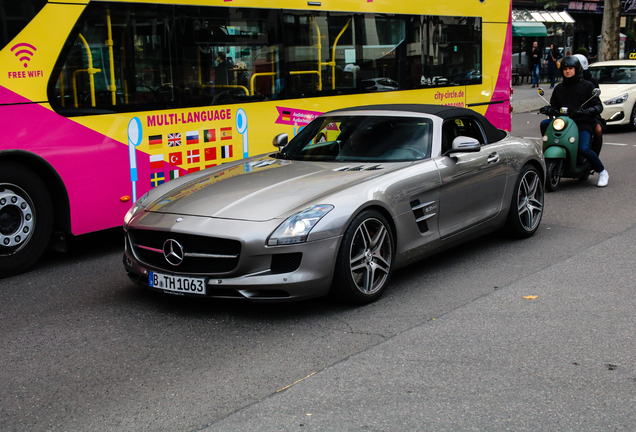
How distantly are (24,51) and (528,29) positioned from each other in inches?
1325

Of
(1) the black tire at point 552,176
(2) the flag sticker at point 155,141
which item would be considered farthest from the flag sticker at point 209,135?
(1) the black tire at point 552,176

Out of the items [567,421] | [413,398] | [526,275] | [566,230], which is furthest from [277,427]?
[566,230]

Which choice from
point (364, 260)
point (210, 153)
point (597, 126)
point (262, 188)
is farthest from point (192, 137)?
point (597, 126)

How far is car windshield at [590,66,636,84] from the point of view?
1822cm

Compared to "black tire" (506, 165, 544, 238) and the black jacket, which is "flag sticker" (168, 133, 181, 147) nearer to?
"black tire" (506, 165, 544, 238)

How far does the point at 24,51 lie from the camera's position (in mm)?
6441

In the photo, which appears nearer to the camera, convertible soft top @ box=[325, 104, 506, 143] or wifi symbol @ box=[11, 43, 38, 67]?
wifi symbol @ box=[11, 43, 38, 67]

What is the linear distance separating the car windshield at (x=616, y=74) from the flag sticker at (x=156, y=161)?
14.0 m

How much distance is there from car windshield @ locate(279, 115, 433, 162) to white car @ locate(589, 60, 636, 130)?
40.6 ft

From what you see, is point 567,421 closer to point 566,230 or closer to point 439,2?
point 566,230

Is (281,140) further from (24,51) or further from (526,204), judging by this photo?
(526,204)

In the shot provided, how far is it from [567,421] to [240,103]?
5.76 metres

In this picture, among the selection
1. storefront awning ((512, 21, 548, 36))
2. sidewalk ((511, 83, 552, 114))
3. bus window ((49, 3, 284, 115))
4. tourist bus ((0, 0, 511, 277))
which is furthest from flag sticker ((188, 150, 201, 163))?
storefront awning ((512, 21, 548, 36))

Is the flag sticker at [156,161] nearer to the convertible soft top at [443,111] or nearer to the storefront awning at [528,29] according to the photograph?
the convertible soft top at [443,111]
